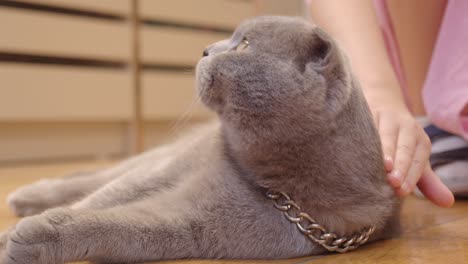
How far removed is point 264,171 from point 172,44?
2442 millimetres

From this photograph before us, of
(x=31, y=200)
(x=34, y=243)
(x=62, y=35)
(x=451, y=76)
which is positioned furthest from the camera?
(x=62, y=35)

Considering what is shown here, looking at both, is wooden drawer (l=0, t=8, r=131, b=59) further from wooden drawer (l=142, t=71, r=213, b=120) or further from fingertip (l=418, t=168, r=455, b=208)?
fingertip (l=418, t=168, r=455, b=208)

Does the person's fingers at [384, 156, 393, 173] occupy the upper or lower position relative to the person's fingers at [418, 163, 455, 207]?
upper

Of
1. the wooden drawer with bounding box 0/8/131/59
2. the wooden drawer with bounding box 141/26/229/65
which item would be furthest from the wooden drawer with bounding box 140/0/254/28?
the wooden drawer with bounding box 0/8/131/59

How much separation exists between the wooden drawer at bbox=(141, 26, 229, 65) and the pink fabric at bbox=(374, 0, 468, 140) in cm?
181

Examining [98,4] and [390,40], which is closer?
[390,40]

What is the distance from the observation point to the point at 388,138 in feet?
3.10

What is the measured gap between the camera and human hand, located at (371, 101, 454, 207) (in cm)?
88

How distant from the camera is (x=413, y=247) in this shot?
3.13ft

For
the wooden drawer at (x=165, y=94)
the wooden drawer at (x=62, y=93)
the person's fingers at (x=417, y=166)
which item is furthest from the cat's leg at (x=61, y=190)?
the wooden drawer at (x=165, y=94)

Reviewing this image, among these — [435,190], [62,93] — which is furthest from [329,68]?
[62,93]

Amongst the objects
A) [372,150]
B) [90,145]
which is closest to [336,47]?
[372,150]

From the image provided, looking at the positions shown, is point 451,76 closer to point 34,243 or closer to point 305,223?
point 305,223

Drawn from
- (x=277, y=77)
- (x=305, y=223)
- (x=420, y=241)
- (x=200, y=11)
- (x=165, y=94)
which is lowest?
(x=165, y=94)
